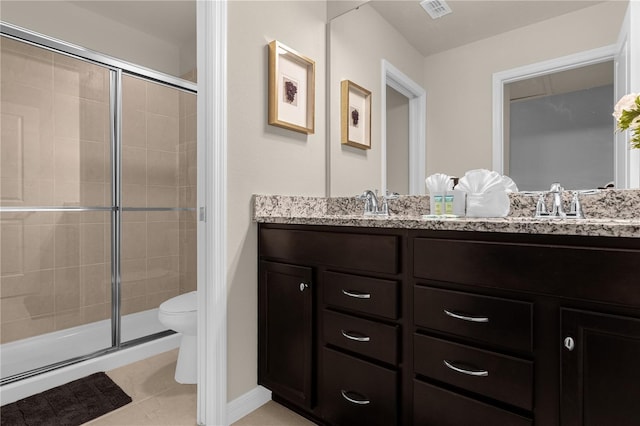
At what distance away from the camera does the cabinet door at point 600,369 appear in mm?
771

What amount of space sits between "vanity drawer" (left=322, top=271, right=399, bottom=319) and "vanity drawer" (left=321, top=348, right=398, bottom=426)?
0.64 ft

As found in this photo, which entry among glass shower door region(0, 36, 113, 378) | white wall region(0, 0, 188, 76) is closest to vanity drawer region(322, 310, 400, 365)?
glass shower door region(0, 36, 113, 378)

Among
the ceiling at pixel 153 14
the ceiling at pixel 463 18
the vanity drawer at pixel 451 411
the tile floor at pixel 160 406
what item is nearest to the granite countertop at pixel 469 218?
the vanity drawer at pixel 451 411

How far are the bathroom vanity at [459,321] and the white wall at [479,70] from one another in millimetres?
701

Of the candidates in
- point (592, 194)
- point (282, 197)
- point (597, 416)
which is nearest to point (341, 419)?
point (597, 416)

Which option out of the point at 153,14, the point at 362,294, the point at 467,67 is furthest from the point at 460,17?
the point at 153,14

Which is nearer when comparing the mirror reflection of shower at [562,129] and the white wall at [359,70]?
the mirror reflection of shower at [562,129]

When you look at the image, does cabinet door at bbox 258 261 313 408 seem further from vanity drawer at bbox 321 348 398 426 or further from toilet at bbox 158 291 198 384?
toilet at bbox 158 291 198 384

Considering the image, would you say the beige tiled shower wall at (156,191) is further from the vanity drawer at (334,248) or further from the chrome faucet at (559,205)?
the chrome faucet at (559,205)

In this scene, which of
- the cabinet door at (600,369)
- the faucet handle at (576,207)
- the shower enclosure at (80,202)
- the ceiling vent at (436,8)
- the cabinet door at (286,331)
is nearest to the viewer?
the cabinet door at (600,369)

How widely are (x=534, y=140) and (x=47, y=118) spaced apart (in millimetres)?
3038

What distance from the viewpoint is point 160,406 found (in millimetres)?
1640

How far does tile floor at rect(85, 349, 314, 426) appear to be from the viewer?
152cm

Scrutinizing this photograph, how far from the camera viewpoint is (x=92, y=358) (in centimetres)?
198
